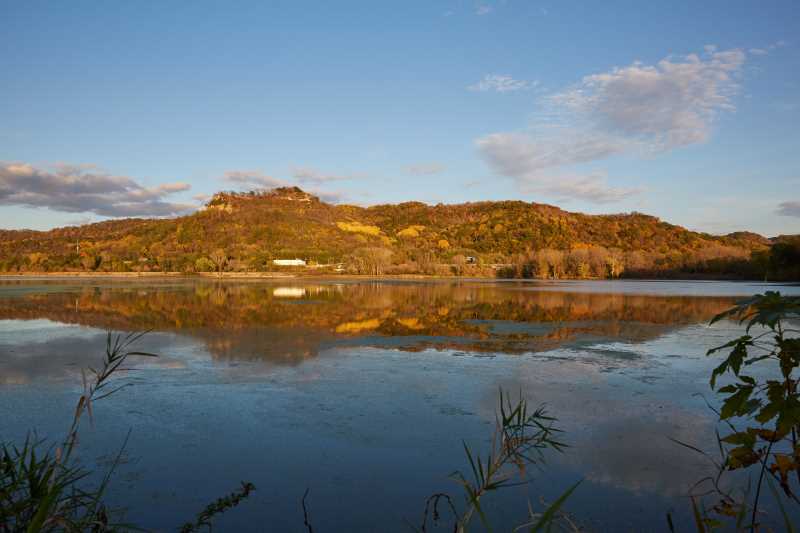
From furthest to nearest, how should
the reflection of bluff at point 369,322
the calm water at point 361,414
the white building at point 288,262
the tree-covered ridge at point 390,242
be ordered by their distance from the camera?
the white building at point 288,262
the tree-covered ridge at point 390,242
the reflection of bluff at point 369,322
the calm water at point 361,414

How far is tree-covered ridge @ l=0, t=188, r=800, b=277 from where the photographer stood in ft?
251

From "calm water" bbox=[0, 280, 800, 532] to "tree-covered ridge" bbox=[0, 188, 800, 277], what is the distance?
2125 inches

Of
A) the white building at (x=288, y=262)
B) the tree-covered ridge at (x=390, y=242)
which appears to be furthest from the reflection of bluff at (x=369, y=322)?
the white building at (x=288, y=262)

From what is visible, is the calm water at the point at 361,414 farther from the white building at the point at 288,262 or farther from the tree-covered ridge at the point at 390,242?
the white building at the point at 288,262

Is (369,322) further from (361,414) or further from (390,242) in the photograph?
(390,242)

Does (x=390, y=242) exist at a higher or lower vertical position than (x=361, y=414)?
higher

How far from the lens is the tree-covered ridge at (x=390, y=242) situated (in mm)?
76625

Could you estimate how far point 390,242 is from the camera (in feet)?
406

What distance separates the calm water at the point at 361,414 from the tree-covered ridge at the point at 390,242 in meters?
54.0

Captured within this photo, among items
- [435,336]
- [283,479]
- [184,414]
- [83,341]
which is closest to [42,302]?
[83,341]

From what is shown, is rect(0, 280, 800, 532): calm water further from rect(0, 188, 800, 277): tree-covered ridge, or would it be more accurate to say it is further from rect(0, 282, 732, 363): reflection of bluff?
rect(0, 188, 800, 277): tree-covered ridge

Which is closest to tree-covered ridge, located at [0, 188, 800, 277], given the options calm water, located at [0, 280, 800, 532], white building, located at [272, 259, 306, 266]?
white building, located at [272, 259, 306, 266]

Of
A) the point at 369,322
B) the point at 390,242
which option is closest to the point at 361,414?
the point at 369,322

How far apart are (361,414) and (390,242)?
117 meters
